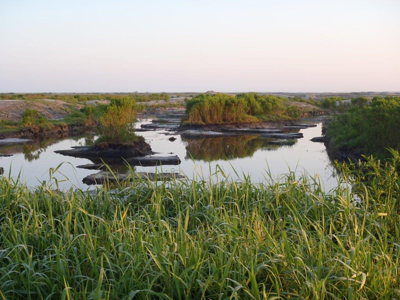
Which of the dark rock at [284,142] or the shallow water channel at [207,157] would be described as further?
the dark rock at [284,142]

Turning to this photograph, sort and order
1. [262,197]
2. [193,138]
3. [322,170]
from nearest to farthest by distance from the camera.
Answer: [262,197]
[322,170]
[193,138]

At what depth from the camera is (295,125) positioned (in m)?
38.9

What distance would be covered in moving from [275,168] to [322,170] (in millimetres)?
1665

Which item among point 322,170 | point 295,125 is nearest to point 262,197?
point 322,170

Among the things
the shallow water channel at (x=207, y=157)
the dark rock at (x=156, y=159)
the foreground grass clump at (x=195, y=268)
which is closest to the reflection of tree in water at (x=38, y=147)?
the shallow water channel at (x=207, y=157)

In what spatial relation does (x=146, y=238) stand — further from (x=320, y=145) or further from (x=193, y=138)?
(x=193, y=138)

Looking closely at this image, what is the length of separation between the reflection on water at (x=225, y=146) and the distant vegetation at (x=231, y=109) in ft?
20.1

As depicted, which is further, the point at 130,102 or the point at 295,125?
the point at 295,125

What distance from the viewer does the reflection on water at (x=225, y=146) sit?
70.2 ft

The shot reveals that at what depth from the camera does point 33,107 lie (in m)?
40.7

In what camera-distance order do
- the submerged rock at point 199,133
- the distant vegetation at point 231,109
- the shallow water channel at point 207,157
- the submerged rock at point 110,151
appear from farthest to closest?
the distant vegetation at point 231,109 < the submerged rock at point 199,133 < the submerged rock at point 110,151 < the shallow water channel at point 207,157

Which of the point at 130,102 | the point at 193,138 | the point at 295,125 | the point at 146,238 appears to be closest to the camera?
the point at 146,238

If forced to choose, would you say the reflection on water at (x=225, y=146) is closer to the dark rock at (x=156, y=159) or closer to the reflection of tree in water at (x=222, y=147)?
the reflection of tree in water at (x=222, y=147)

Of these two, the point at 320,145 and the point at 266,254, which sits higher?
the point at 266,254
